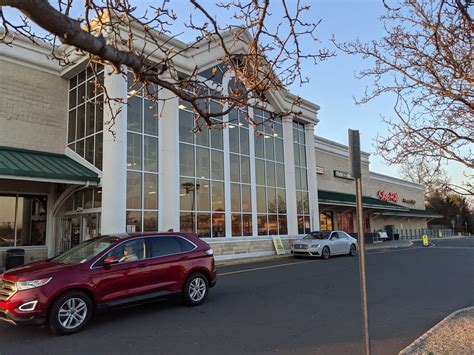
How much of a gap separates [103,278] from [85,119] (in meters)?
13.4

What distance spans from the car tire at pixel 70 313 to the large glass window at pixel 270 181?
18.1m

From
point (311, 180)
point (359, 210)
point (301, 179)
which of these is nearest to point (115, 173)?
point (359, 210)

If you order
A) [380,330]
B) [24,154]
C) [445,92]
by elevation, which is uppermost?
[24,154]

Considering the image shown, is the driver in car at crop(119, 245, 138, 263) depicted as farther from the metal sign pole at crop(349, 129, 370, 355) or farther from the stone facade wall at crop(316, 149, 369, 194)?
the stone facade wall at crop(316, 149, 369, 194)

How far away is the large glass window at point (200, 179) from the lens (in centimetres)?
2070

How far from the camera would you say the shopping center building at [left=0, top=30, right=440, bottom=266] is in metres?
17.7

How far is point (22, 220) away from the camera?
18.4 m

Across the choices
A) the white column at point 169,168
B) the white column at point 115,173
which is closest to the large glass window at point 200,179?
the white column at point 169,168

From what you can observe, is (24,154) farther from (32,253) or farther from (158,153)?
(158,153)

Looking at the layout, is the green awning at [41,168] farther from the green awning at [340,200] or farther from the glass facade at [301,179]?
the green awning at [340,200]

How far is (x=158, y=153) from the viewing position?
65.1ft

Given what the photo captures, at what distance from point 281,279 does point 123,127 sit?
9.55 m

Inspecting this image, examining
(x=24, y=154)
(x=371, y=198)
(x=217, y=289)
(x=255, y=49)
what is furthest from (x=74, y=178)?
(x=371, y=198)

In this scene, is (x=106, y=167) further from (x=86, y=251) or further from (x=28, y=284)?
(x=28, y=284)
